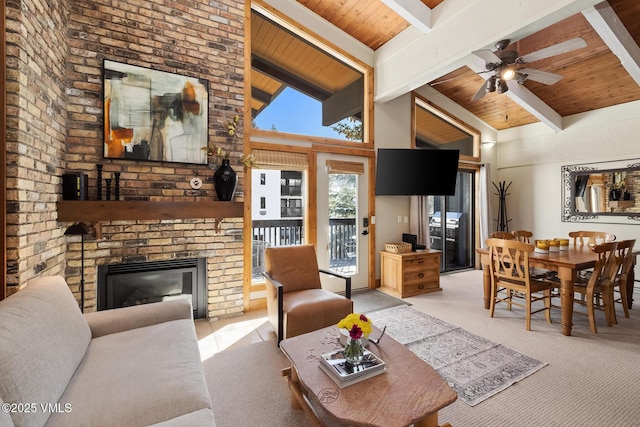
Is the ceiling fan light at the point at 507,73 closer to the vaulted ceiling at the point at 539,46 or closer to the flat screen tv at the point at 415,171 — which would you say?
the vaulted ceiling at the point at 539,46

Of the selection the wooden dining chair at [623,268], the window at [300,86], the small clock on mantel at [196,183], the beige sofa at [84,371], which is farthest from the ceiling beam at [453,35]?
the beige sofa at [84,371]

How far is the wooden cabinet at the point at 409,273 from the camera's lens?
4.30 m

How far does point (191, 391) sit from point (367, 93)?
456 centimetres

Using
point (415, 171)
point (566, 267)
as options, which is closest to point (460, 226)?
point (415, 171)

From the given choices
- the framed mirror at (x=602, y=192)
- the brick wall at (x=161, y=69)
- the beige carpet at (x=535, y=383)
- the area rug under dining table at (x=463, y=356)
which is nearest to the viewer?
the beige carpet at (x=535, y=383)

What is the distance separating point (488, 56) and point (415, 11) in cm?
115

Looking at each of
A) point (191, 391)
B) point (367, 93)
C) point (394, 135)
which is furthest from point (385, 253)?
point (191, 391)

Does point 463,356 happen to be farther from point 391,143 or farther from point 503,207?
point 503,207

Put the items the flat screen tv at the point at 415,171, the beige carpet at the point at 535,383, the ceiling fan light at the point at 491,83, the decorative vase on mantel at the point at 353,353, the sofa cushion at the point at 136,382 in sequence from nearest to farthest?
the sofa cushion at the point at 136,382
the decorative vase on mantel at the point at 353,353
the beige carpet at the point at 535,383
the ceiling fan light at the point at 491,83
the flat screen tv at the point at 415,171

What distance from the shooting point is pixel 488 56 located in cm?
303

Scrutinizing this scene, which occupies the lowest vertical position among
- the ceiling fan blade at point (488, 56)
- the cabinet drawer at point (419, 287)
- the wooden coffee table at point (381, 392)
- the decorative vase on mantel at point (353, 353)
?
the cabinet drawer at point (419, 287)

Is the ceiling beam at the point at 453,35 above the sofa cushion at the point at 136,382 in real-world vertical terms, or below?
above

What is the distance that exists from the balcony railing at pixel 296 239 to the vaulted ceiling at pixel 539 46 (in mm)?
2474

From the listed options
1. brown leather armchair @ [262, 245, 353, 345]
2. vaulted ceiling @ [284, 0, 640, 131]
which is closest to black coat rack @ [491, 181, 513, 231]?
vaulted ceiling @ [284, 0, 640, 131]
